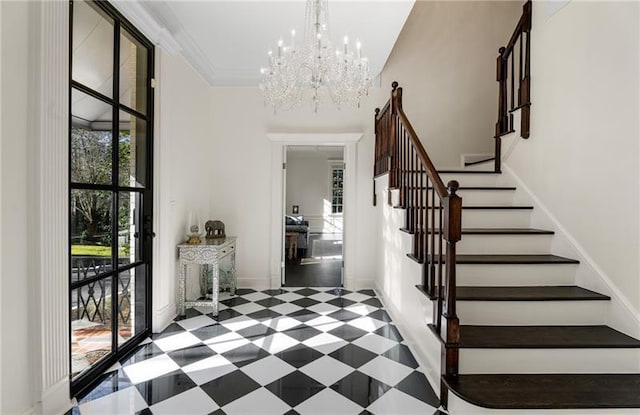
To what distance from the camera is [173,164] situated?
3.36 meters

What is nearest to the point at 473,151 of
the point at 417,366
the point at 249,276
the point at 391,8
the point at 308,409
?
the point at 391,8

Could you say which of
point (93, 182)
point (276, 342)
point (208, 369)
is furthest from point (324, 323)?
point (93, 182)

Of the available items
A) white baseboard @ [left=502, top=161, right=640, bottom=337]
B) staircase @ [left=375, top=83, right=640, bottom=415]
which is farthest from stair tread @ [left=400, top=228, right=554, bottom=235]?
white baseboard @ [left=502, top=161, right=640, bottom=337]

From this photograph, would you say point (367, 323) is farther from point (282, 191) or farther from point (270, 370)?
point (282, 191)

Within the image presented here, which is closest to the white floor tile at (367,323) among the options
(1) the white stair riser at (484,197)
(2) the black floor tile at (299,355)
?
(2) the black floor tile at (299,355)

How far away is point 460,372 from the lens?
2025 millimetres

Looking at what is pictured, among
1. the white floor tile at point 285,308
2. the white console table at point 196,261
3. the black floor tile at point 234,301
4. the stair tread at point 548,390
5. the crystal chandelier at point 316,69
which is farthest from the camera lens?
the black floor tile at point 234,301

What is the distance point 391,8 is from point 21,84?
2.82 meters

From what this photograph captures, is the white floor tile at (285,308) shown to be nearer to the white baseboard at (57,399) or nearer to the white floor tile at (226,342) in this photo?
the white floor tile at (226,342)

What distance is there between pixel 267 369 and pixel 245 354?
0.32 m

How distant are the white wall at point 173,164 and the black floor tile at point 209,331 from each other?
0.37 m

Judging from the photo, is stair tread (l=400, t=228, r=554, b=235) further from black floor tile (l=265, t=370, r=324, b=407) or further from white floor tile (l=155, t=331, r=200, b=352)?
white floor tile (l=155, t=331, r=200, b=352)

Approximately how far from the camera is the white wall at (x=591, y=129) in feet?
7.01

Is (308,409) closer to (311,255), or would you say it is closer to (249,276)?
(249,276)
